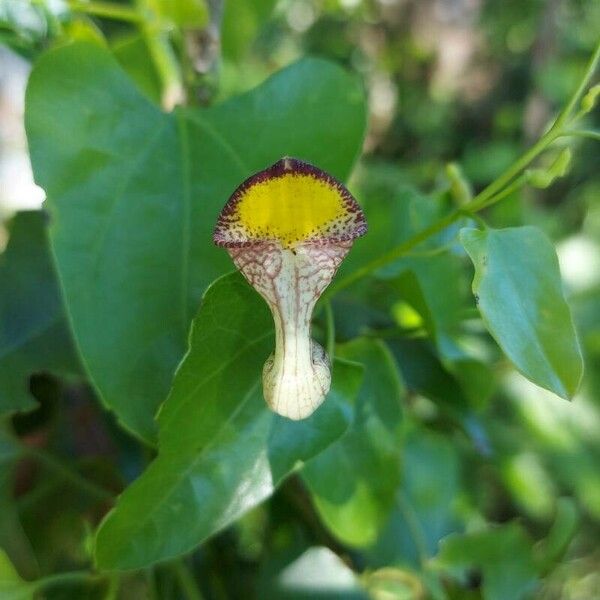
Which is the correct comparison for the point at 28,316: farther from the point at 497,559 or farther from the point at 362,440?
the point at 497,559

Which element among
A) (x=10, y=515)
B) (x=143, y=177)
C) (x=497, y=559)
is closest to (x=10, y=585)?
(x=10, y=515)

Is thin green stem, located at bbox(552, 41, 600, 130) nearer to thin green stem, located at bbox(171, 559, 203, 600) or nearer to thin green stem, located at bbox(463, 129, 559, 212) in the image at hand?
thin green stem, located at bbox(463, 129, 559, 212)

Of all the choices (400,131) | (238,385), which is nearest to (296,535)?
(238,385)

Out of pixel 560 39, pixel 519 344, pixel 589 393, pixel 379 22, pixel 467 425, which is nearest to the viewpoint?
pixel 519 344

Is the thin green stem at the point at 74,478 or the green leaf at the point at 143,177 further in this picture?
the thin green stem at the point at 74,478

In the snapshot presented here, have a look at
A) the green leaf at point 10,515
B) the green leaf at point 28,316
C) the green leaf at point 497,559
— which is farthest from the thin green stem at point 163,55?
the green leaf at point 497,559

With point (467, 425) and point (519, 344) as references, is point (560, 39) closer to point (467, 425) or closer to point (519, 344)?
point (467, 425)

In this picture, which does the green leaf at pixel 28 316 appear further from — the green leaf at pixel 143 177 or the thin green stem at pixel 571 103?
the thin green stem at pixel 571 103
